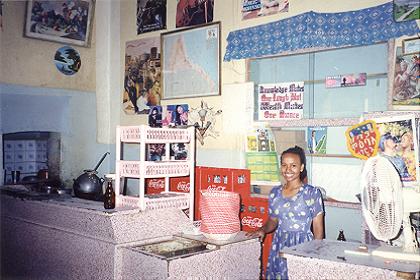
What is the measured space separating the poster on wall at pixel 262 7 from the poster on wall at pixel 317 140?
1182 mm

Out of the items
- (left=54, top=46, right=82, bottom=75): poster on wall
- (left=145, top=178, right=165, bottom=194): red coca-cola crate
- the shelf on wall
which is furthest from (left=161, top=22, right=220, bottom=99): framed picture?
(left=54, top=46, right=82, bottom=75): poster on wall

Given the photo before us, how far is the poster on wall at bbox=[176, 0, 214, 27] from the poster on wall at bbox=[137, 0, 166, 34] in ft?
0.83

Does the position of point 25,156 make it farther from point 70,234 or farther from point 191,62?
point 191,62

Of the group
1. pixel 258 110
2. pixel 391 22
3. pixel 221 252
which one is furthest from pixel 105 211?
pixel 391 22

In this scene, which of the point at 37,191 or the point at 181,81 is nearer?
the point at 37,191

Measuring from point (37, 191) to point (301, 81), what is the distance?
3014mm

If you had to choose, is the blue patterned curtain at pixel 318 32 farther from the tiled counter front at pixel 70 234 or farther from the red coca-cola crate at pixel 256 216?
the tiled counter front at pixel 70 234

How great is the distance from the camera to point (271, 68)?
4.28 metres

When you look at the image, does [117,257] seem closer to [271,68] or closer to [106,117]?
[271,68]

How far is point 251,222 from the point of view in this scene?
4.38 meters

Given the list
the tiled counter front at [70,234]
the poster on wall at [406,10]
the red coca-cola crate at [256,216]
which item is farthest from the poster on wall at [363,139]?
the tiled counter front at [70,234]

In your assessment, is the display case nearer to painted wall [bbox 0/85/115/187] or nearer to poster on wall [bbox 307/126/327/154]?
poster on wall [bbox 307/126/327/154]

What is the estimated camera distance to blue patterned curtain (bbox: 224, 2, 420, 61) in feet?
11.5

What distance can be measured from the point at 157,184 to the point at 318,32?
→ 2568mm
